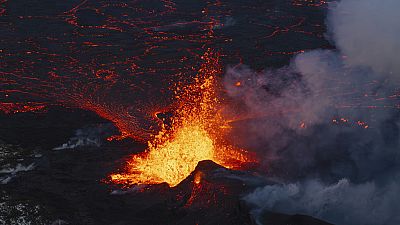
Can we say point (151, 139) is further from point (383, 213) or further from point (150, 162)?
point (383, 213)

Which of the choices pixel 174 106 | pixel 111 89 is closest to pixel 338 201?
pixel 174 106

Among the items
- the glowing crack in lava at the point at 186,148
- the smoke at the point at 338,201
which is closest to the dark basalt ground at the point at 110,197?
the smoke at the point at 338,201

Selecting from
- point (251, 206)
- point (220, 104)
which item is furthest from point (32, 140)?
point (251, 206)

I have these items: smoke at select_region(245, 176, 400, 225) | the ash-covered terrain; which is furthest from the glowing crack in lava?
smoke at select_region(245, 176, 400, 225)

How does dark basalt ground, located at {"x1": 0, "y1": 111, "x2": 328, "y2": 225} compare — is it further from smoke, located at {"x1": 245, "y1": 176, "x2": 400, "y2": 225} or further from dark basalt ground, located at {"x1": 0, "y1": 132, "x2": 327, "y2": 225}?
smoke, located at {"x1": 245, "y1": 176, "x2": 400, "y2": 225}

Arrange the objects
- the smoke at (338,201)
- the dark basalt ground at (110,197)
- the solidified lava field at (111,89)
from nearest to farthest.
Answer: the smoke at (338,201) → the dark basalt ground at (110,197) → the solidified lava field at (111,89)

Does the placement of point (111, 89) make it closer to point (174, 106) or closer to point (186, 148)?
point (174, 106)

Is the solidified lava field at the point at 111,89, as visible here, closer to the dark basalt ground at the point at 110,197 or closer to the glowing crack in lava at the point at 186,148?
the dark basalt ground at the point at 110,197
